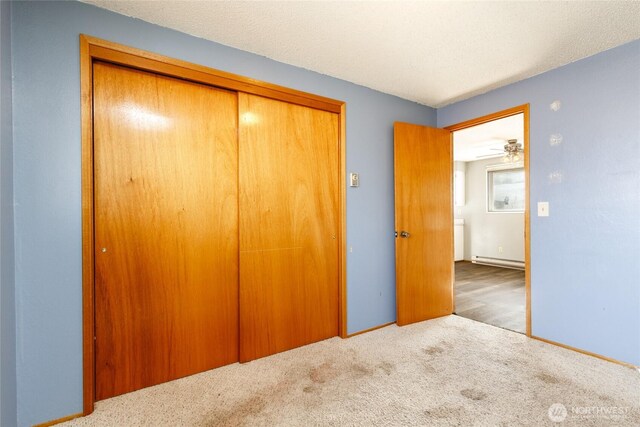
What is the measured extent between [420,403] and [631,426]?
105 cm

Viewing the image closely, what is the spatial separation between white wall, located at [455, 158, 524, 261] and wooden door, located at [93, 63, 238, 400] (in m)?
5.76

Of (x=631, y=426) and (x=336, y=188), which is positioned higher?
(x=336, y=188)

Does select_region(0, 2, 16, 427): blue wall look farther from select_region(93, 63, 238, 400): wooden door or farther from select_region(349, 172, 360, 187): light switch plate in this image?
select_region(349, 172, 360, 187): light switch plate

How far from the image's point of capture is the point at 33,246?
1532 mm

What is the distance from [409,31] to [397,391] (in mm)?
2320

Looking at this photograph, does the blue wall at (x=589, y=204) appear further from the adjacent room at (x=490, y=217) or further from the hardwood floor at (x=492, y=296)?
the adjacent room at (x=490, y=217)

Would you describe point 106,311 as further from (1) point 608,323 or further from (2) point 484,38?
(1) point 608,323

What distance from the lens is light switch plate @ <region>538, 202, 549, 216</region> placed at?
249cm

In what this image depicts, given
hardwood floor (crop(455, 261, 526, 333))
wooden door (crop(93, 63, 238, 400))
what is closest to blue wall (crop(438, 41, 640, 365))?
hardwood floor (crop(455, 261, 526, 333))

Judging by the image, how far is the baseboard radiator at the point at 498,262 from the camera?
5702 millimetres

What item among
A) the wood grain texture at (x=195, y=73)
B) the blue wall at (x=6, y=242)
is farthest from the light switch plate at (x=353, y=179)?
the blue wall at (x=6, y=242)

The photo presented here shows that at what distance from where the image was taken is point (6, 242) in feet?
4.51

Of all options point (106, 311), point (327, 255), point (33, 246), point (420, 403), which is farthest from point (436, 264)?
point (33, 246)

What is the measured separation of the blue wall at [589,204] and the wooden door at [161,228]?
2.61m
